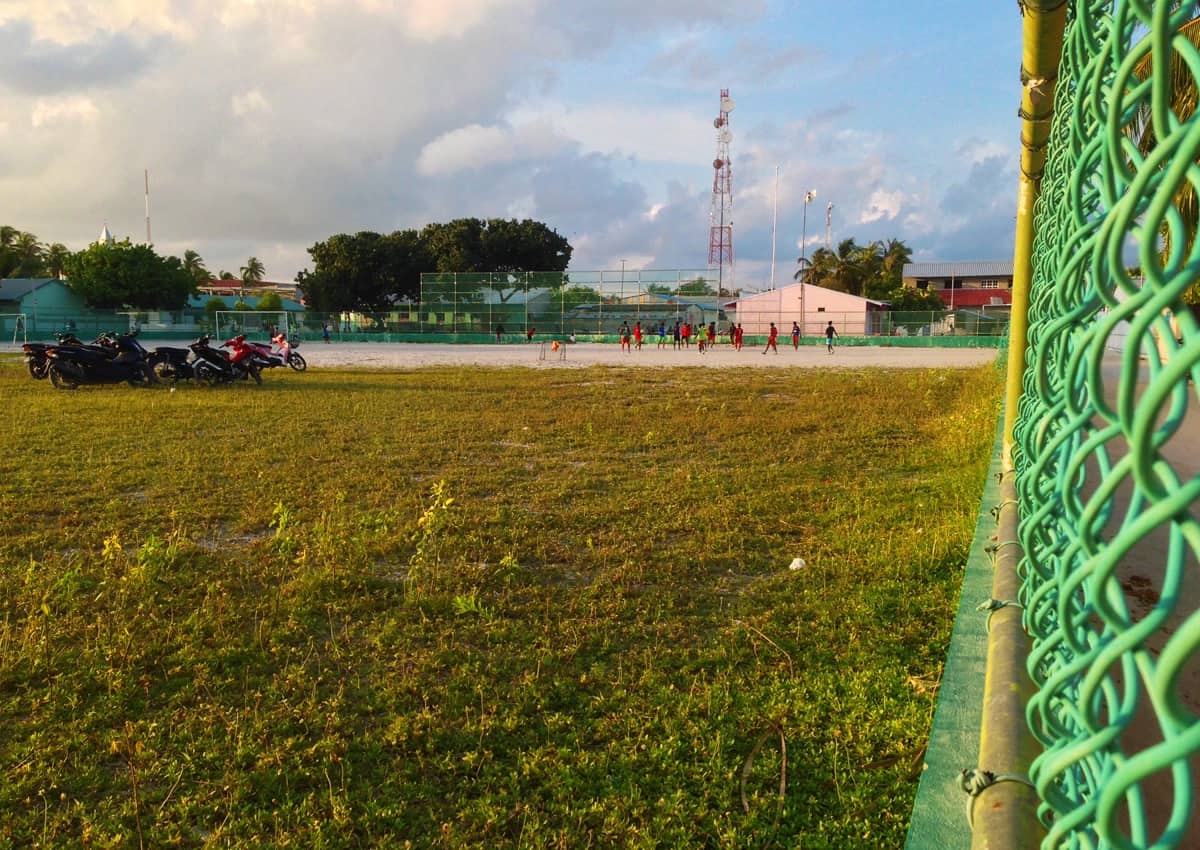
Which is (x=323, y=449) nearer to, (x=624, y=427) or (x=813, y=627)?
(x=624, y=427)

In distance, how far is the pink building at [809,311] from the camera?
48312mm

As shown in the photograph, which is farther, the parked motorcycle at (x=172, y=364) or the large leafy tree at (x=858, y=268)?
the large leafy tree at (x=858, y=268)

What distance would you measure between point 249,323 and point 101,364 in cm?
3433

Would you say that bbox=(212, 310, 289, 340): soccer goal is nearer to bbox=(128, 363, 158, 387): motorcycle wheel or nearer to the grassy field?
bbox=(128, 363, 158, 387): motorcycle wheel

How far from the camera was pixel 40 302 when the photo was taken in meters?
50.5

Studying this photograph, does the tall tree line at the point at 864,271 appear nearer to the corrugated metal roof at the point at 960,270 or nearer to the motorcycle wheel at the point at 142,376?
the corrugated metal roof at the point at 960,270

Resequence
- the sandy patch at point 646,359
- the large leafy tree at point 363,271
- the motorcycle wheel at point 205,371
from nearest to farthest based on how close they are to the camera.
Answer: the motorcycle wheel at point 205,371 < the sandy patch at point 646,359 < the large leafy tree at point 363,271

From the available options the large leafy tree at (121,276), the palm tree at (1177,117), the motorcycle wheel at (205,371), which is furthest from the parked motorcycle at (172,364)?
the large leafy tree at (121,276)

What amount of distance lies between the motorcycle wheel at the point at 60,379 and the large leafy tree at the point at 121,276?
42005 millimetres

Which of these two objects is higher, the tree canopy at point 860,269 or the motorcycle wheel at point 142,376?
the tree canopy at point 860,269

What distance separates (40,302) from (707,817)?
6052 cm

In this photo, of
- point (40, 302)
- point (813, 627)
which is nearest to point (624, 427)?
point (813, 627)

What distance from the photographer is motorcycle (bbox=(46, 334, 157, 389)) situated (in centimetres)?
1385

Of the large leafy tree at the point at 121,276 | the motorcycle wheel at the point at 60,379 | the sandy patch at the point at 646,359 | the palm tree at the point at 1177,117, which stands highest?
the large leafy tree at the point at 121,276
